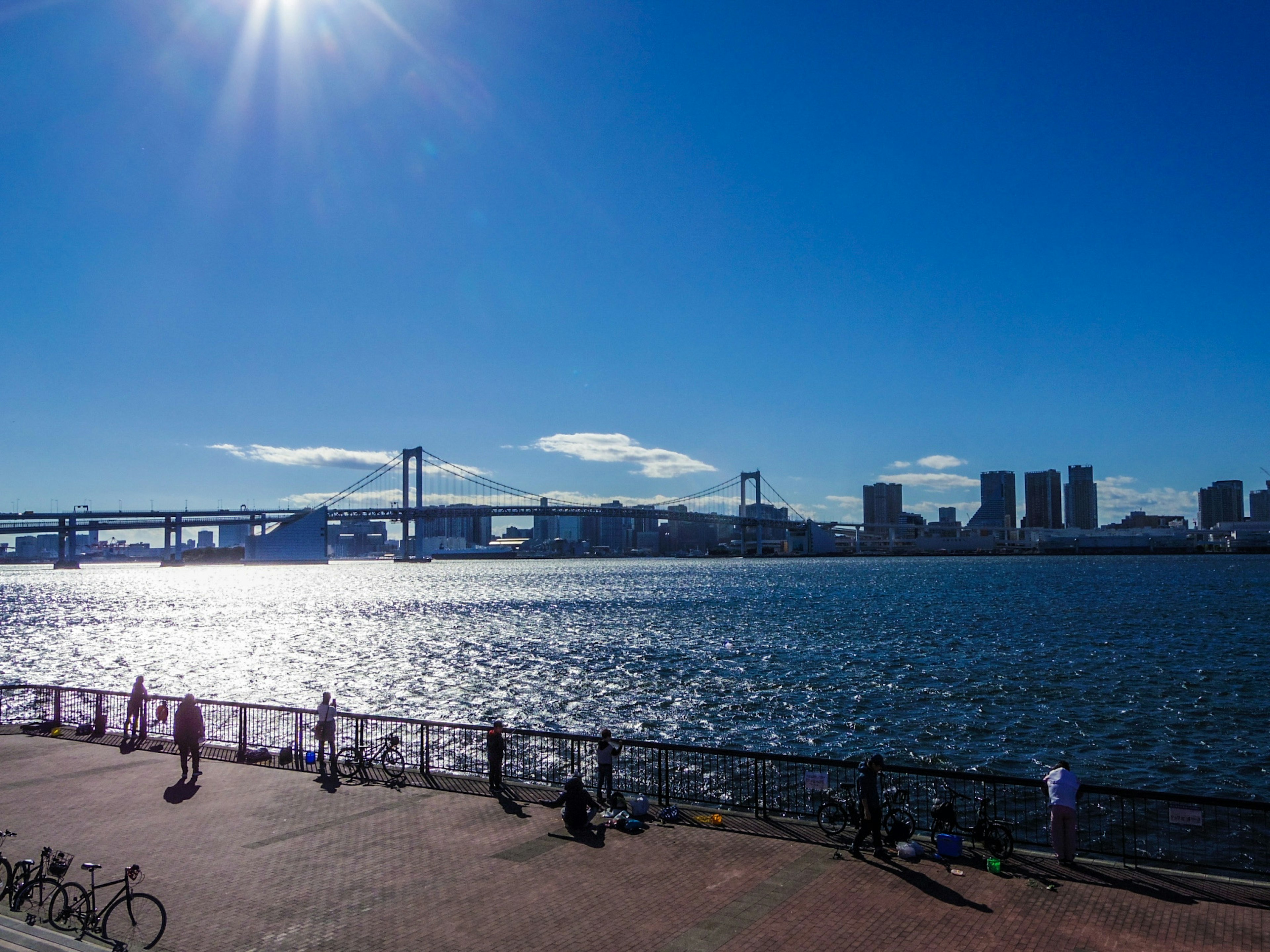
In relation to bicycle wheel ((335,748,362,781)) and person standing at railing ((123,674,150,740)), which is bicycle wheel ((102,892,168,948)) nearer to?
bicycle wheel ((335,748,362,781))

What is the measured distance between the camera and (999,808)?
60.6ft

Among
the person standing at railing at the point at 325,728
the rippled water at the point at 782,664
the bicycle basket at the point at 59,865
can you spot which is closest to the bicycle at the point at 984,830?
the bicycle basket at the point at 59,865

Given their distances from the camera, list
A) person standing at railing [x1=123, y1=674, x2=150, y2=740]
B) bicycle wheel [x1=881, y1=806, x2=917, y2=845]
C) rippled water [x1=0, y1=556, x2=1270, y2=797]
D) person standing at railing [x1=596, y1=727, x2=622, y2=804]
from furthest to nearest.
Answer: rippled water [x1=0, y1=556, x2=1270, y2=797] → person standing at railing [x1=123, y1=674, x2=150, y2=740] → person standing at railing [x1=596, y1=727, x2=622, y2=804] → bicycle wheel [x1=881, y1=806, x2=917, y2=845]

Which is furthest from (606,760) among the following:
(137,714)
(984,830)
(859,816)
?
(137,714)

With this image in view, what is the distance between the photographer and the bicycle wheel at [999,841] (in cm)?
1119

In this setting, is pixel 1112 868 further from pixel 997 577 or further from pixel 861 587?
pixel 997 577

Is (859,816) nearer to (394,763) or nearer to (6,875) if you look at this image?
(394,763)

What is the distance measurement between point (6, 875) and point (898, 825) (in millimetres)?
11261

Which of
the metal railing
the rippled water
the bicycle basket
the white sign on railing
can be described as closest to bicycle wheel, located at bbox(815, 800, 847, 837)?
the metal railing

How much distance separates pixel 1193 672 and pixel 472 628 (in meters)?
45.9

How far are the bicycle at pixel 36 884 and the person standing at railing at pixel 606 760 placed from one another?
745 centimetres

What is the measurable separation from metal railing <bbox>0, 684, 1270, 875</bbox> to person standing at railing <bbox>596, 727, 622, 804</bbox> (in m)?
0.17

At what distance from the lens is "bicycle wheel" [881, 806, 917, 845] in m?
11.7

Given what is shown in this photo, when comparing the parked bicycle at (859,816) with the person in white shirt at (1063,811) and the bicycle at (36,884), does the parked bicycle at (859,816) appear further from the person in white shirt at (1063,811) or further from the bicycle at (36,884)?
the bicycle at (36,884)
